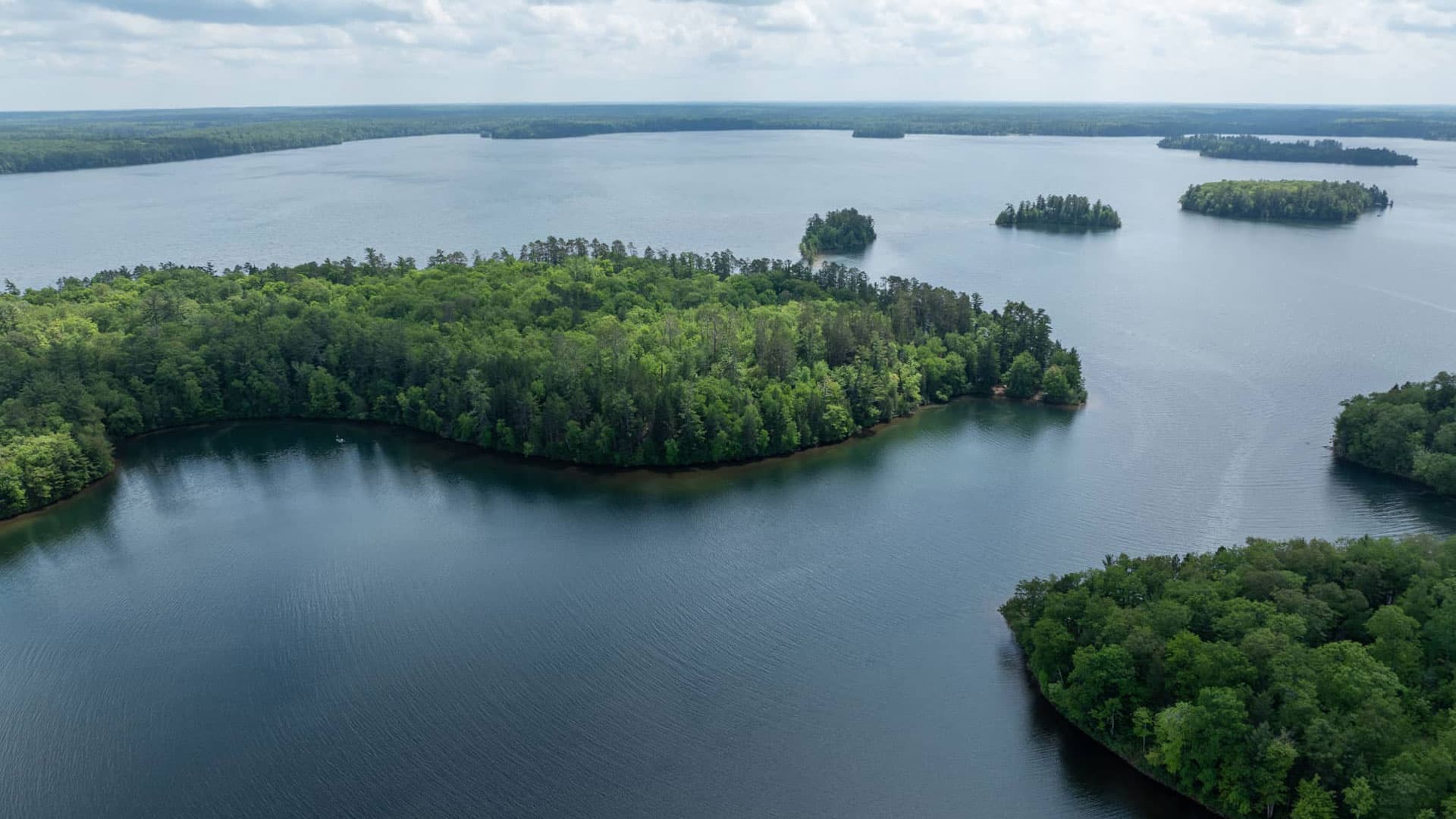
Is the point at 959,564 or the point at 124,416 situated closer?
the point at 959,564

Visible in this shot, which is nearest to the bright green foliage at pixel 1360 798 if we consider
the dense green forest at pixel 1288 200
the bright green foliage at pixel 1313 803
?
the bright green foliage at pixel 1313 803

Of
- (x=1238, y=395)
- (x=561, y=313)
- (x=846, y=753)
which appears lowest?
(x=846, y=753)

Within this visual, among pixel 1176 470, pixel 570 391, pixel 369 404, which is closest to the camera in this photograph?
pixel 1176 470

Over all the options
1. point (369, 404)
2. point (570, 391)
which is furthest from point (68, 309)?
point (570, 391)

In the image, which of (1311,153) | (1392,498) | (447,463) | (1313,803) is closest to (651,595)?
(447,463)

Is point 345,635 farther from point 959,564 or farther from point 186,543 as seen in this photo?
point 959,564

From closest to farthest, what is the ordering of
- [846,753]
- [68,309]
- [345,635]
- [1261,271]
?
[846,753]
[345,635]
[68,309]
[1261,271]
